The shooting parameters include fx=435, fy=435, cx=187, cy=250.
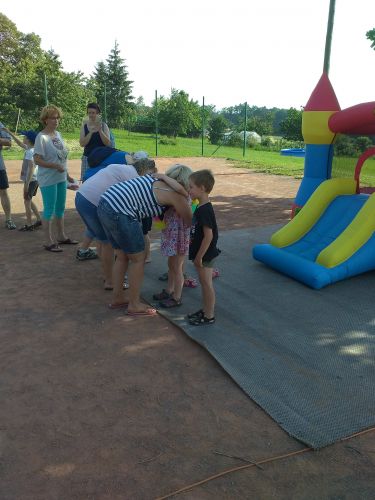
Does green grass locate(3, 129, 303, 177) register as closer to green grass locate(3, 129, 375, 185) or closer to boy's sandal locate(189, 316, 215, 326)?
green grass locate(3, 129, 375, 185)

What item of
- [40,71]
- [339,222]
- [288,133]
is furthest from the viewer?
[288,133]

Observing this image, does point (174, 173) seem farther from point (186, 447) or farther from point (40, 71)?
point (40, 71)

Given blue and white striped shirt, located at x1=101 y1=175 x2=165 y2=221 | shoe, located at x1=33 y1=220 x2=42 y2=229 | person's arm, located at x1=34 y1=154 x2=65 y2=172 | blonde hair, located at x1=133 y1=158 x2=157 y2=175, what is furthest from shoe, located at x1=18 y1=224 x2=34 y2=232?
blue and white striped shirt, located at x1=101 y1=175 x2=165 y2=221

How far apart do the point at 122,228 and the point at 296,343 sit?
158 cm

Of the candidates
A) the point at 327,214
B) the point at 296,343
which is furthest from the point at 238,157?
the point at 296,343

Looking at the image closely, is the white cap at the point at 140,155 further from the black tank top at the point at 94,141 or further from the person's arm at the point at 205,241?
the black tank top at the point at 94,141

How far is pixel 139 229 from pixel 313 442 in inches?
78.1

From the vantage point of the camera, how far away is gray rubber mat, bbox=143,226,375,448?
2449mm

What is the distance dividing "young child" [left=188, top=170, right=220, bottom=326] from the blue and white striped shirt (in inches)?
12.8

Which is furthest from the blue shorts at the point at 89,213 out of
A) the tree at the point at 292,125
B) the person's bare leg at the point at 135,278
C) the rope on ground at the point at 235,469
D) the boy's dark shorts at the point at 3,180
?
the tree at the point at 292,125

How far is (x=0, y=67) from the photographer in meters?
29.2

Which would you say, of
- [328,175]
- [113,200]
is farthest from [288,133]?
[113,200]

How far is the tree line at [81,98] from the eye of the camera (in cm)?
2652

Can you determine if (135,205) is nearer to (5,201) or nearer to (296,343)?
(296,343)
